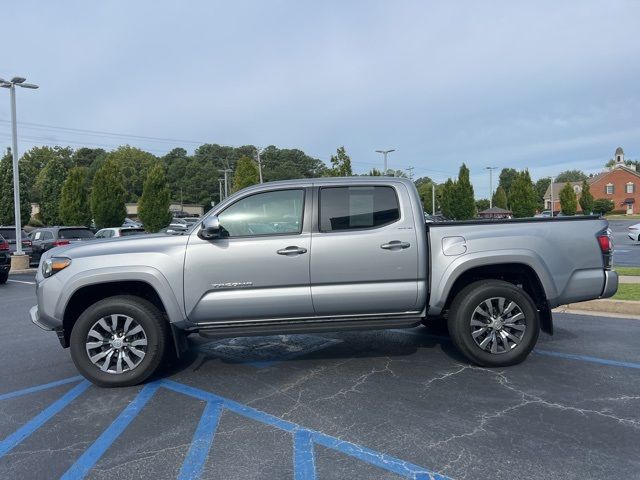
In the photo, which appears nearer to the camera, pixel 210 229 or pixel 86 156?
pixel 210 229

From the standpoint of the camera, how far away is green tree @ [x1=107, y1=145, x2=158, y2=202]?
101250 mm

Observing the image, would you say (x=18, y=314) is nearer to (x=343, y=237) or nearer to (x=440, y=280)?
(x=343, y=237)

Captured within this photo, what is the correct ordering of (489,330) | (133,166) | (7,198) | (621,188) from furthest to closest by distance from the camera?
1. (133,166)
2. (621,188)
3. (7,198)
4. (489,330)

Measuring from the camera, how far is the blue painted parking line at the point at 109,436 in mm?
3178

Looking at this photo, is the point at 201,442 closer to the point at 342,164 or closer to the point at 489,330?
the point at 489,330

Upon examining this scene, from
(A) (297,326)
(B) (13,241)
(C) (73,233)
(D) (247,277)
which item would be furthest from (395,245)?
(B) (13,241)

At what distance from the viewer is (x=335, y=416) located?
388 cm

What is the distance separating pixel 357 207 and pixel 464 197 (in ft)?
146

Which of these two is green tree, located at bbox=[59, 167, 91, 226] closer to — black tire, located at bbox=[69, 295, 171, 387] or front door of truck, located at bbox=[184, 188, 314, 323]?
black tire, located at bbox=[69, 295, 171, 387]

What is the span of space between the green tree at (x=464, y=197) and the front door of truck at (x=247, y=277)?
44.2 m

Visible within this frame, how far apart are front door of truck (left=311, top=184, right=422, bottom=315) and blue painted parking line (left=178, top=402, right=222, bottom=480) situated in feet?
4.34

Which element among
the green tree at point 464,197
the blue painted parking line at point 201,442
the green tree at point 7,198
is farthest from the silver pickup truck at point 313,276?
the green tree at point 7,198

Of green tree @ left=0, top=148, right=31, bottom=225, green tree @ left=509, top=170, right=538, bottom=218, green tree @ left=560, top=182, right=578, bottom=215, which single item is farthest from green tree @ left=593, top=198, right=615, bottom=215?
green tree @ left=0, top=148, right=31, bottom=225

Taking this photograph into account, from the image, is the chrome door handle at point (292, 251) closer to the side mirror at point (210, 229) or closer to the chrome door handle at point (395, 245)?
the side mirror at point (210, 229)
